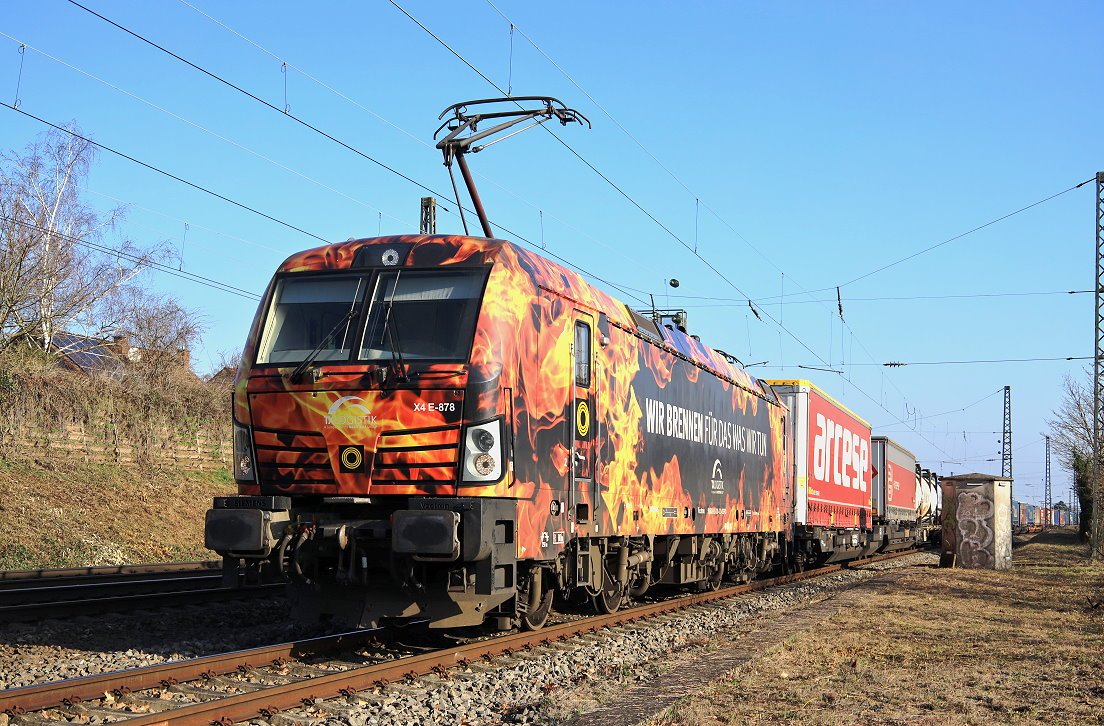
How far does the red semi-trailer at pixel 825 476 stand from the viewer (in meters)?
23.3

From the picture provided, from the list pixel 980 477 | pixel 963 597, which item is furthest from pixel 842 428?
pixel 963 597

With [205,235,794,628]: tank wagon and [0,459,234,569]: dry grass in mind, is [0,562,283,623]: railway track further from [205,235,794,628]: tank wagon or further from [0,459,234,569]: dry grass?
[0,459,234,569]: dry grass

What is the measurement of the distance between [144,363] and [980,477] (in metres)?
24.0

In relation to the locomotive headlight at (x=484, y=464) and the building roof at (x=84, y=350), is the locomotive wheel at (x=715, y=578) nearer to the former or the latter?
the locomotive headlight at (x=484, y=464)

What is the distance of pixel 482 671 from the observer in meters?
9.23

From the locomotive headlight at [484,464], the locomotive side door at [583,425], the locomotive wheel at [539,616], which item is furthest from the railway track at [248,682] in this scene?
the locomotive headlight at [484,464]

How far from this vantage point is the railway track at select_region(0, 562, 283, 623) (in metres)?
11.2

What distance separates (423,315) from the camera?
9.65 metres

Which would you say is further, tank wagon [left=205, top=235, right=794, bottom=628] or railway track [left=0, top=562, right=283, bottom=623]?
railway track [left=0, top=562, right=283, bottom=623]

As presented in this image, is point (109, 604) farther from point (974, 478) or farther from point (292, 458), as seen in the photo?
point (974, 478)

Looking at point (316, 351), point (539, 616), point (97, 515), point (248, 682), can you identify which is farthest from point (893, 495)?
point (248, 682)

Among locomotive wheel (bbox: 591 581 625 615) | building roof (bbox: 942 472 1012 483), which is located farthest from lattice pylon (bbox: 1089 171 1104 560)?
locomotive wheel (bbox: 591 581 625 615)

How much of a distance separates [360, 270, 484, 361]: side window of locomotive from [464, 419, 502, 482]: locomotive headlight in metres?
0.66

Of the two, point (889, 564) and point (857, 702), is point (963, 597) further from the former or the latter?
point (889, 564)
